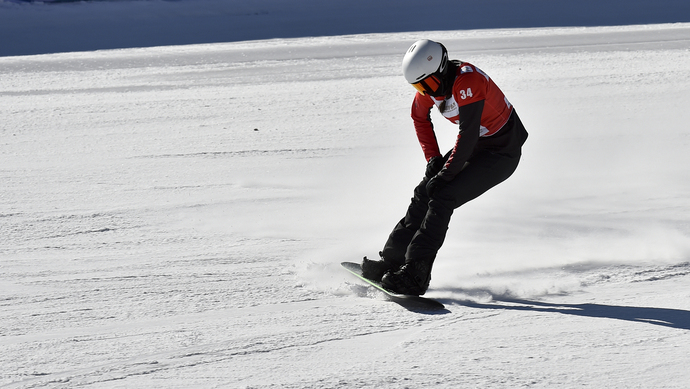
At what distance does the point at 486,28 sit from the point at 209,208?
9591 mm

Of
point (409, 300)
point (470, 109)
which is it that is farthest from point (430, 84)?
point (409, 300)

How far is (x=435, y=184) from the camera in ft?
11.8

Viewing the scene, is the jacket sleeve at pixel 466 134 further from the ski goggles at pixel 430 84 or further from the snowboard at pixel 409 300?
the snowboard at pixel 409 300

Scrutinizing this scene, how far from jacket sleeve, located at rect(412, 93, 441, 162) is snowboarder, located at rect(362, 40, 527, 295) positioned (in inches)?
1.4

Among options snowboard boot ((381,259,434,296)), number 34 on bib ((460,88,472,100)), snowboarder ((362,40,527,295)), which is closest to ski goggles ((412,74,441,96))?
snowboarder ((362,40,527,295))

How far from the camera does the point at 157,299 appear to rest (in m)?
3.76

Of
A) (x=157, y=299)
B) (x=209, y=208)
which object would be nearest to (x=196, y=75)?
(x=209, y=208)

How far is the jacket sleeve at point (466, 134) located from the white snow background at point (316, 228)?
A: 74 centimetres

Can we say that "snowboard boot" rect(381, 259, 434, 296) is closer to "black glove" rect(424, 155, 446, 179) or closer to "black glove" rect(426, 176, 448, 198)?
"black glove" rect(426, 176, 448, 198)

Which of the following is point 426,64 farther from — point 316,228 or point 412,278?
point 316,228

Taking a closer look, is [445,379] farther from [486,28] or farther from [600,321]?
[486,28]

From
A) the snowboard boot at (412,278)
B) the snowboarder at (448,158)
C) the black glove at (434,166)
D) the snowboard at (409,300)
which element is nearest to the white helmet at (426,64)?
the snowboarder at (448,158)

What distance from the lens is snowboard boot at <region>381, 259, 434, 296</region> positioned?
11.8 feet

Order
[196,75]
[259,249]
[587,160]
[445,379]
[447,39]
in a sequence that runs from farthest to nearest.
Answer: [447,39], [196,75], [587,160], [259,249], [445,379]
